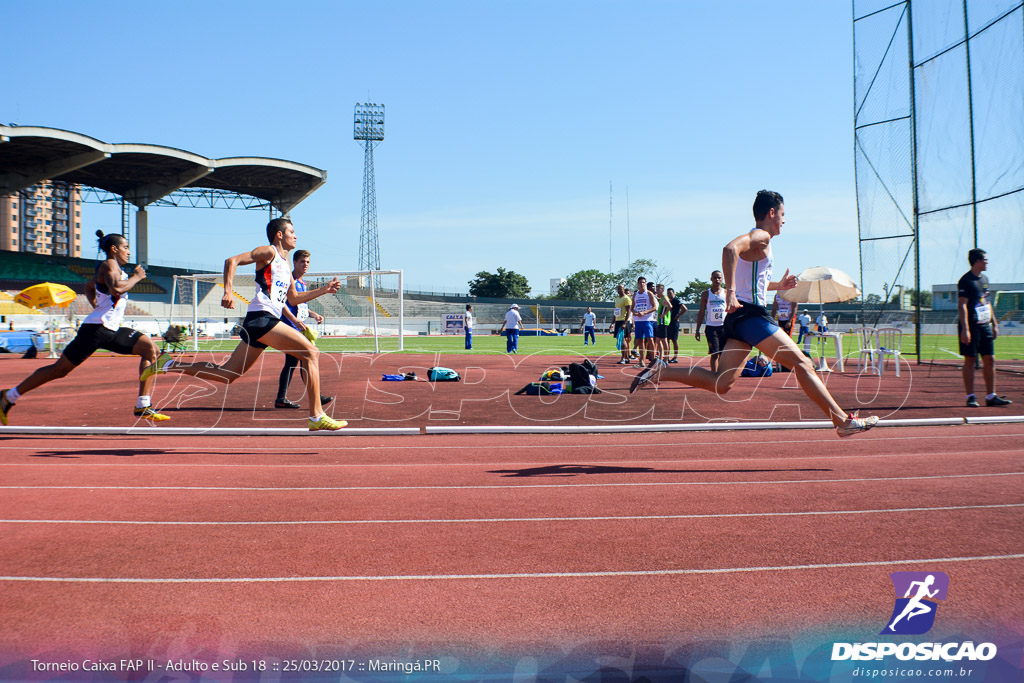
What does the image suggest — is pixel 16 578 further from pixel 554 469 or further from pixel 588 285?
pixel 588 285

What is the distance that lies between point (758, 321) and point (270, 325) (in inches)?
175

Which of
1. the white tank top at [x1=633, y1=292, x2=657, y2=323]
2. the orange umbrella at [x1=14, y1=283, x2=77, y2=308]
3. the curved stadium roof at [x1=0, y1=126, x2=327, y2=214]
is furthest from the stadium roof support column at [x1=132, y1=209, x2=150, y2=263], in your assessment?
the white tank top at [x1=633, y1=292, x2=657, y2=323]

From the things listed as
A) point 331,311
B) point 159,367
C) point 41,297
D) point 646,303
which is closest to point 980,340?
point 646,303

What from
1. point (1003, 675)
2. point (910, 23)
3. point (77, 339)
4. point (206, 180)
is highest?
point (206, 180)

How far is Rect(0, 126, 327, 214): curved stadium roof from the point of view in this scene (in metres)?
48.3

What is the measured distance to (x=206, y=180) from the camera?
6125cm

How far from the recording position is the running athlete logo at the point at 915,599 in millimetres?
2809

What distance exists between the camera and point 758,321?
6121mm

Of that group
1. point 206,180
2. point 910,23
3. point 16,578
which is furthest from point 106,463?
point 206,180

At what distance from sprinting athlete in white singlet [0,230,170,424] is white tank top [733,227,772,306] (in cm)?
596

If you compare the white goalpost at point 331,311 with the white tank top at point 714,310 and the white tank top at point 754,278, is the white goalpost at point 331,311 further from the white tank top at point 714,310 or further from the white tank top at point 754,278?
the white tank top at point 754,278

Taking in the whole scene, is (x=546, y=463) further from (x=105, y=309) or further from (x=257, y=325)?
(x=105, y=309)

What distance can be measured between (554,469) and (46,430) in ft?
19.5

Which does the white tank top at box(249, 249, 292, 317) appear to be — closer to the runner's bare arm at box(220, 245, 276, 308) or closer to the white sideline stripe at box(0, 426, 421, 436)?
the runner's bare arm at box(220, 245, 276, 308)
